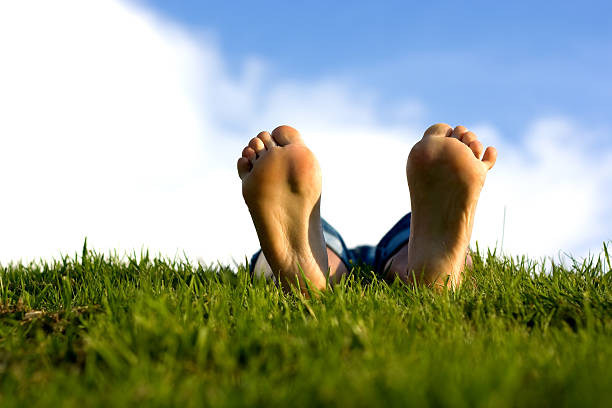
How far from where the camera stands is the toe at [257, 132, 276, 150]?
237 centimetres

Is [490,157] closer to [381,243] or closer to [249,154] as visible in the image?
[381,243]

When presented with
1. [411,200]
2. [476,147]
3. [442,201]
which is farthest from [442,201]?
[476,147]

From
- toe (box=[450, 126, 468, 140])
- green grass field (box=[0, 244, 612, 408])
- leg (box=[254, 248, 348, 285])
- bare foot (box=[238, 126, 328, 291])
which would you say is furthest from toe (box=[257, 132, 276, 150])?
toe (box=[450, 126, 468, 140])

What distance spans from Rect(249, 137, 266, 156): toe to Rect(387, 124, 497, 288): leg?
61cm

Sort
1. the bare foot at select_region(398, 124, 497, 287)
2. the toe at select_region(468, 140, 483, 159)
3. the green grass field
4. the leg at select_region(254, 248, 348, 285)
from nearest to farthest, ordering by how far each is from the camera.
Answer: the green grass field → the bare foot at select_region(398, 124, 497, 287) → the toe at select_region(468, 140, 483, 159) → the leg at select_region(254, 248, 348, 285)

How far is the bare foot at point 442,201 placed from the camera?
2.14 metres

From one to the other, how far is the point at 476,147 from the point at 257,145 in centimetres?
91

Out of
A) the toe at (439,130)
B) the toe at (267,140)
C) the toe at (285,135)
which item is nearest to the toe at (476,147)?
the toe at (439,130)

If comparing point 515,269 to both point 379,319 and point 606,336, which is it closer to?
point 606,336

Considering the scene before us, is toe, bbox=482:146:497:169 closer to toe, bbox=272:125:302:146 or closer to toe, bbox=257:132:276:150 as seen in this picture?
toe, bbox=272:125:302:146

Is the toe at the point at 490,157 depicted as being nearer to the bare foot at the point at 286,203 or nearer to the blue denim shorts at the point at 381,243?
the blue denim shorts at the point at 381,243

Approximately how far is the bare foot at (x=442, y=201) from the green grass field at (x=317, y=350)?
0.22 metres

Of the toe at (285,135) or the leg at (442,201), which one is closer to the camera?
the leg at (442,201)

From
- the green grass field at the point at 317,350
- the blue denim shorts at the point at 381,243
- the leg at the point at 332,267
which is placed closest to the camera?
the green grass field at the point at 317,350
